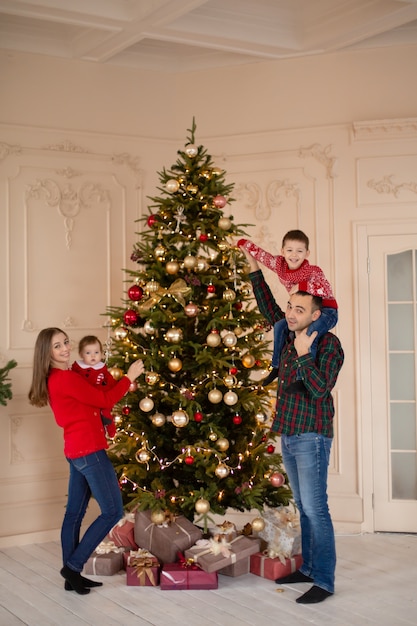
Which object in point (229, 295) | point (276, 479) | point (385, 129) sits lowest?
point (276, 479)

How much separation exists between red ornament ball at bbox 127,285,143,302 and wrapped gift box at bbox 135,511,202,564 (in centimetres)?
131

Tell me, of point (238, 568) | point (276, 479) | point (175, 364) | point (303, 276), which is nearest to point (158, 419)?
point (175, 364)

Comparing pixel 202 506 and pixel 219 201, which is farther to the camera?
pixel 219 201

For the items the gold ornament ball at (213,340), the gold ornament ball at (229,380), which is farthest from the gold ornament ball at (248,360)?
the gold ornament ball at (213,340)

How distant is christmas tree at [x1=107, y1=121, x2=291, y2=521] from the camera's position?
4.62 m

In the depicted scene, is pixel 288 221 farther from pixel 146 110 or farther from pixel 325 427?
pixel 325 427

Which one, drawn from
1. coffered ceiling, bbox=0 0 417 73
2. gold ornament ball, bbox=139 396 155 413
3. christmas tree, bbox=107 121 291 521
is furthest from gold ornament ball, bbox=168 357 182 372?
coffered ceiling, bbox=0 0 417 73

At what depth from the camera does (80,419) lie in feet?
14.2

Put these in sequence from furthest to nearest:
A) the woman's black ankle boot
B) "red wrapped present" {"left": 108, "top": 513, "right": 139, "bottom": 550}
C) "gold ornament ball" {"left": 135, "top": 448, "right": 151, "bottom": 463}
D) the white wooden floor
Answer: "red wrapped present" {"left": 108, "top": 513, "right": 139, "bottom": 550}
"gold ornament ball" {"left": 135, "top": 448, "right": 151, "bottom": 463}
the woman's black ankle boot
the white wooden floor

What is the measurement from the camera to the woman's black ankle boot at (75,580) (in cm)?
443

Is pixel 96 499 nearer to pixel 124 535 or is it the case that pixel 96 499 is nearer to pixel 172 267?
pixel 124 535

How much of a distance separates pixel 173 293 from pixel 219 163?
6.08 ft

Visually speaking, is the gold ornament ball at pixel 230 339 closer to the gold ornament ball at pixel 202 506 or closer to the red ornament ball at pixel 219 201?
the red ornament ball at pixel 219 201

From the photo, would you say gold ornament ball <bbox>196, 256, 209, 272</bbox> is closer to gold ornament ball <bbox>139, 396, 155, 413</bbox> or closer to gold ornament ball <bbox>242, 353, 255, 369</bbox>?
gold ornament ball <bbox>242, 353, 255, 369</bbox>
